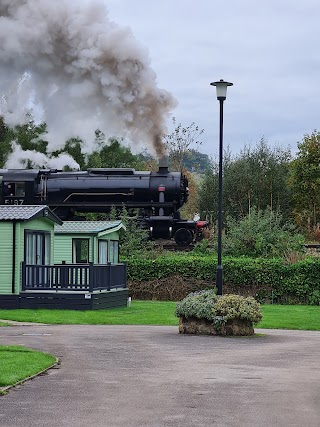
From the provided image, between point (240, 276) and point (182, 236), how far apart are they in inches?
226

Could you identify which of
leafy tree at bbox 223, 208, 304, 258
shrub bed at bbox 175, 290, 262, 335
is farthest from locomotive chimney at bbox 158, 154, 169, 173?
shrub bed at bbox 175, 290, 262, 335

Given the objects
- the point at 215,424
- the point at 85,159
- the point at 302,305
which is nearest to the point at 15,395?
the point at 215,424

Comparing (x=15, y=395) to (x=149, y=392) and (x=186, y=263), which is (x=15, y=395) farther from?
(x=186, y=263)

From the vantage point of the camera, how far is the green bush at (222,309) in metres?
20.9

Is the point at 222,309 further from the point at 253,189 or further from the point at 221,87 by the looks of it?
the point at 253,189

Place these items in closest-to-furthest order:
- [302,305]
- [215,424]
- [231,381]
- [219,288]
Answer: [215,424], [231,381], [219,288], [302,305]

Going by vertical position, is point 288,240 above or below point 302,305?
above

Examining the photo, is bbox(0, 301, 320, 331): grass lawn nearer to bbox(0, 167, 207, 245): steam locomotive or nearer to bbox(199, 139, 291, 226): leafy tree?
bbox(0, 167, 207, 245): steam locomotive

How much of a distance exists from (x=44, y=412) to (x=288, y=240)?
106 feet

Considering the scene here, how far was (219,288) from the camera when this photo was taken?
23.1 m

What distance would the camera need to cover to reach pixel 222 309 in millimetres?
21000

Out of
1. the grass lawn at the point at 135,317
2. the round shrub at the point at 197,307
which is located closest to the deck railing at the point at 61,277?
the grass lawn at the point at 135,317

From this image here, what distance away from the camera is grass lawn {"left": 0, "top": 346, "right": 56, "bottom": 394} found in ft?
43.5

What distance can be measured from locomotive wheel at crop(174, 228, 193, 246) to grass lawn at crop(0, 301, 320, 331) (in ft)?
37.6
